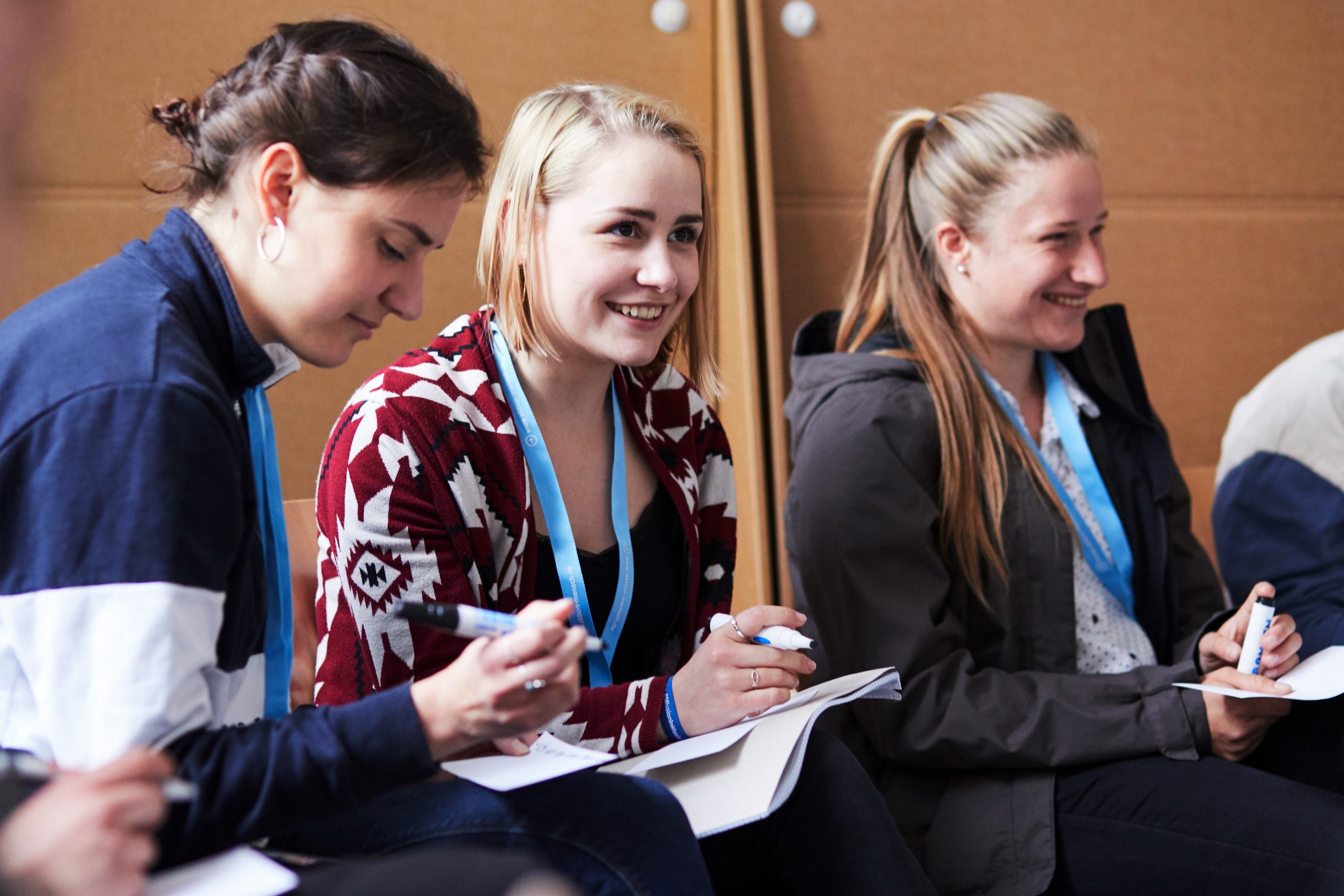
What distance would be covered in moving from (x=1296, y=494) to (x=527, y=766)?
1.28 metres

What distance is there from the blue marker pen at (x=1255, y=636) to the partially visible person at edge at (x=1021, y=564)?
1 cm

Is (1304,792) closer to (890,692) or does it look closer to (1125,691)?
(1125,691)

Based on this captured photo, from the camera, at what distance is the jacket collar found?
0.83 metres

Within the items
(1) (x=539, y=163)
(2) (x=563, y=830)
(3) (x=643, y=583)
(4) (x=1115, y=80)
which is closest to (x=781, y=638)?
(3) (x=643, y=583)

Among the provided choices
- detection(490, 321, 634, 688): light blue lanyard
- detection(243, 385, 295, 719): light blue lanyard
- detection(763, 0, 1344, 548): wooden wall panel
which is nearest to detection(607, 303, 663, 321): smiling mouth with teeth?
detection(490, 321, 634, 688): light blue lanyard

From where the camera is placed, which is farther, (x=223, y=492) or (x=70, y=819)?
(x=223, y=492)

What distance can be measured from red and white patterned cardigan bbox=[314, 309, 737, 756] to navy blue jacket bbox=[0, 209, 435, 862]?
270 millimetres

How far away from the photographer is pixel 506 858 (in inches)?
25.6

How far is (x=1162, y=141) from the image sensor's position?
89.4 inches

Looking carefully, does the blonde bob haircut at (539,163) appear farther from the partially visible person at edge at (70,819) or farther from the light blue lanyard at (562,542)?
the partially visible person at edge at (70,819)

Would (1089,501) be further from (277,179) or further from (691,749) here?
(277,179)

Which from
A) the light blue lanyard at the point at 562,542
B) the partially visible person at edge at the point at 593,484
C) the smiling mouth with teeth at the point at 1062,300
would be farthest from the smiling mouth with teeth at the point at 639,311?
the smiling mouth with teeth at the point at 1062,300

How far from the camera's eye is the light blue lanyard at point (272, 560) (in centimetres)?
90

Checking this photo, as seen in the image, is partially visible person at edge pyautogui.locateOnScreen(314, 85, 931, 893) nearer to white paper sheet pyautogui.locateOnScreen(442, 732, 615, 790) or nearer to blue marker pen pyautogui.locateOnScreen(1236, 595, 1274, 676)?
white paper sheet pyautogui.locateOnScreen(442, 732, 615, 790)
